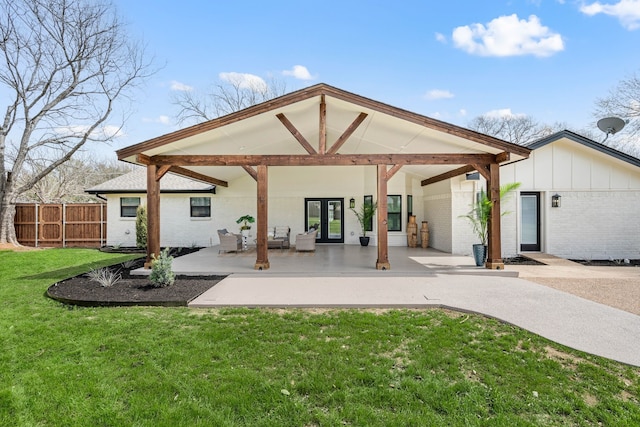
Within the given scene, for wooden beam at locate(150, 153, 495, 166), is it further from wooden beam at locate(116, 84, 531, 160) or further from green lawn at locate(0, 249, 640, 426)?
green lawn at locate(0, 249, 640, 426)

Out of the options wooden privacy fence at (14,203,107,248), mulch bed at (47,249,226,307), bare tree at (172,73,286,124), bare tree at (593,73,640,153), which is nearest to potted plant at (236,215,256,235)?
mulch bed at (47,249,226,307)

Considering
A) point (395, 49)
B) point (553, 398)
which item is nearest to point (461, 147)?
point (553, 398)

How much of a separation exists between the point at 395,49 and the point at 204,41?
848cm

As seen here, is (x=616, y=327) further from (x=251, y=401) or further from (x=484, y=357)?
(x=251, y=401)

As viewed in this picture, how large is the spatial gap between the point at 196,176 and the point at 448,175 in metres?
8.26

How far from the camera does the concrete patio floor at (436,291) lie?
4.39m

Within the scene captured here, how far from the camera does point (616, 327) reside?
14.7 ft

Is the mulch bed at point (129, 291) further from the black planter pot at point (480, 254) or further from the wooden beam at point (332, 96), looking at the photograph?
the black planter pot at point (480, 254)

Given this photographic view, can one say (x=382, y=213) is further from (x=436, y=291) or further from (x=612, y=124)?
(x=612, y=124)

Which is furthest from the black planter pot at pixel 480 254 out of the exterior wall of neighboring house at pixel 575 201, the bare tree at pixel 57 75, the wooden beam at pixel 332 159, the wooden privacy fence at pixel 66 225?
the bare tree at pixel 57 75

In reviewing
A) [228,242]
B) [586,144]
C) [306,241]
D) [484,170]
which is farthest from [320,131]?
[586,144]

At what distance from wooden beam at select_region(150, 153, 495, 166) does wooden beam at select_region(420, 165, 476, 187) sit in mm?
858

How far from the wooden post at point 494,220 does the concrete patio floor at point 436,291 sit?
0.91ft

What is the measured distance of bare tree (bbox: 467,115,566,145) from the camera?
2980 centimetres
